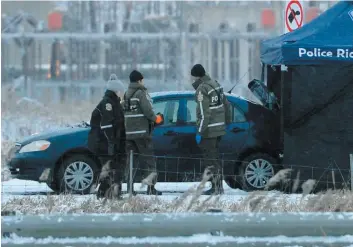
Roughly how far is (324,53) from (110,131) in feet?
9.94

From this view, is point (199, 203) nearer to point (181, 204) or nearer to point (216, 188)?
point (181, 204)

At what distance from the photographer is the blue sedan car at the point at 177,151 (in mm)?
12913

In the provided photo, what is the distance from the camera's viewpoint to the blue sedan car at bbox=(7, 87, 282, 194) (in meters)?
12.9

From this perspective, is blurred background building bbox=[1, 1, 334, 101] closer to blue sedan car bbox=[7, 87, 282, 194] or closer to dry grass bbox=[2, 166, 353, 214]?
blue sedan car bbox=[7, 87, 282, 194]

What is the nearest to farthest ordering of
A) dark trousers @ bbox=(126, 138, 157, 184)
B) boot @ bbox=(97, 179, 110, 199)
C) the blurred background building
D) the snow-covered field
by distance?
the snow-covered field, boot @ bbox=(97, 179, 110, 199), dark trousers @ bbox=(126, 138, 157, 184), the blurred background building

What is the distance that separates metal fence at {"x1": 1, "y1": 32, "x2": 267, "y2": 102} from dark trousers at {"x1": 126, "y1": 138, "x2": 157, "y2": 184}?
21705 mm

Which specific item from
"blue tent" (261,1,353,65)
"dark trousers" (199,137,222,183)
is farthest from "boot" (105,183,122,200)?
"blue tent" (261,1,353,65)

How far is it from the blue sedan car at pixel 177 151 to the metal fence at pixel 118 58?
20.8 metres

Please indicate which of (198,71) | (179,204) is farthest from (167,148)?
(179,204)

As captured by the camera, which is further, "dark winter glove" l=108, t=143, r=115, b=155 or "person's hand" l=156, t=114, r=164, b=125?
"person's hand" l=156, t=114, r=164, b=125

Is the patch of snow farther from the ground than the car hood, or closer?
closer

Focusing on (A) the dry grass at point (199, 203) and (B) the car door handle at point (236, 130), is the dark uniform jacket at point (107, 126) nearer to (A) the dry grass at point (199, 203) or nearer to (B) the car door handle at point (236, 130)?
(A) the dry grass at point (199, 203)

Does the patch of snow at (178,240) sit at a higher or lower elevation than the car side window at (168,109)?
lower

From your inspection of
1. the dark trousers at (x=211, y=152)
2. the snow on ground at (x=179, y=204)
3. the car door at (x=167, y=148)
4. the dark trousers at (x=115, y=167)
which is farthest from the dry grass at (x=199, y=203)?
the car door at (x=167, y=148)
